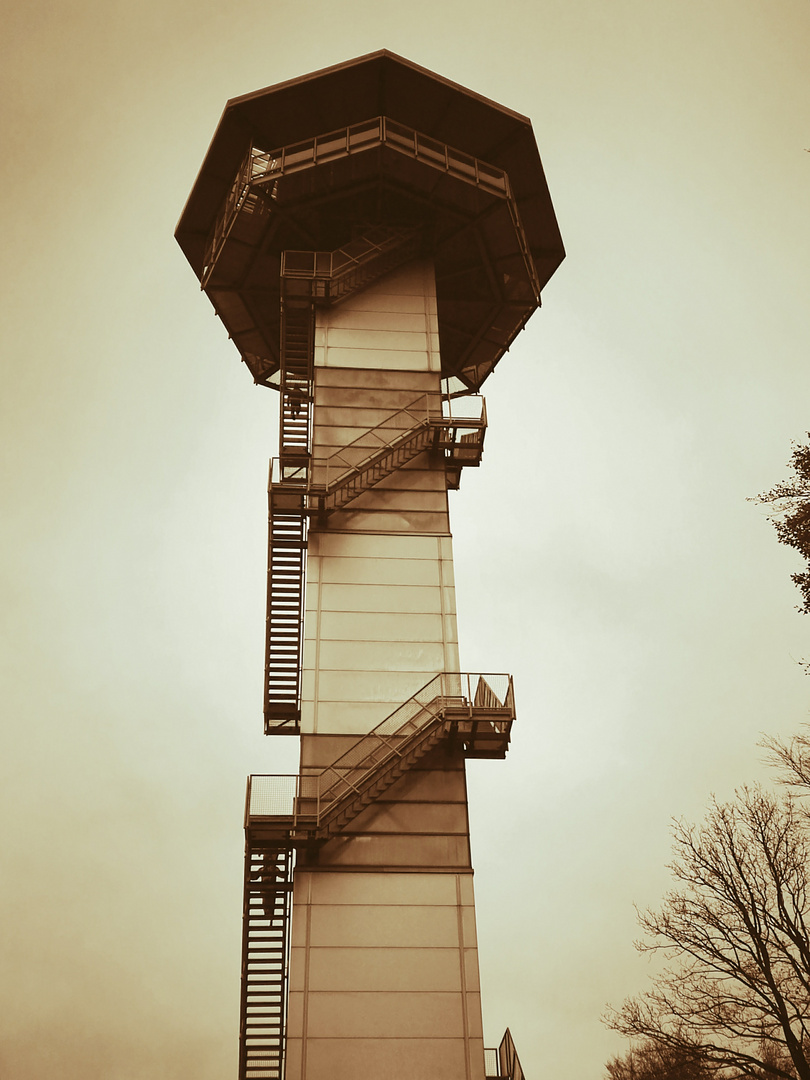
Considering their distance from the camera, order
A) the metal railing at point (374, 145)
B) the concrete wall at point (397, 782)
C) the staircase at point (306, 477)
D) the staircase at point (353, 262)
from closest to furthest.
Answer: the concrete wall at point (397, 782) < the staircase at point (306, 477) < the metal railing at point (374, 145) < the staircase at point (353, 262)

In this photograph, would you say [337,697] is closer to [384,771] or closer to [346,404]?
[384,771]

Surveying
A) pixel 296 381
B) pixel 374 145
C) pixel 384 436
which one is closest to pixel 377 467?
pixel 384 436

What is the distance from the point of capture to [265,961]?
24.1 metres

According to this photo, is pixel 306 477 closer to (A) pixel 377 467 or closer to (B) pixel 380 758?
(A) pixel 377 467

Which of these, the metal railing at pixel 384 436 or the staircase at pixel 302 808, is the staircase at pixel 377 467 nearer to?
the metal railing at pixel 384 436

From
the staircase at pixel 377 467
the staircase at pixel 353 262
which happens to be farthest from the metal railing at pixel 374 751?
the staircase at pixel 353 262

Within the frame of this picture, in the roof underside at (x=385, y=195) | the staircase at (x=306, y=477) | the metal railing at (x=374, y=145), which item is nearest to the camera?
the staircase at (x=306, y=477)

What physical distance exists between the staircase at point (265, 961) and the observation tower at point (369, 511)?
56 mm

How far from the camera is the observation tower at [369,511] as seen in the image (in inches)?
915

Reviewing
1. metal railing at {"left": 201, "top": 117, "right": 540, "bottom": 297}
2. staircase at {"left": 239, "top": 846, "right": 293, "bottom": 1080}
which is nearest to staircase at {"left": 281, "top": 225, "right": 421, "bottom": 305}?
metal railing at {"left": 201, "top": 117, "right": 540, "bottom": 297}

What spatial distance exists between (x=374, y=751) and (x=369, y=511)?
24.4 ft

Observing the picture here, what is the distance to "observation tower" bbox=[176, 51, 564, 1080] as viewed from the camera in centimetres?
2325

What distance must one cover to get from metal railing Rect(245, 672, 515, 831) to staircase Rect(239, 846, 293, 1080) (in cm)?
112

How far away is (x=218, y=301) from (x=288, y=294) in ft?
14.4
